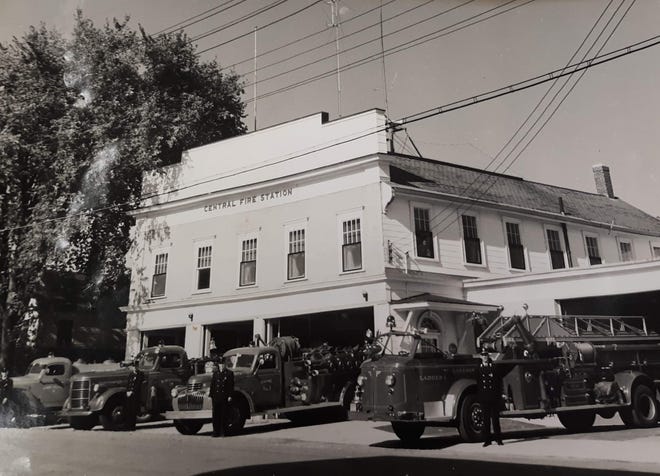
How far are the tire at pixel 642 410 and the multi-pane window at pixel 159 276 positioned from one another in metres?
16.9

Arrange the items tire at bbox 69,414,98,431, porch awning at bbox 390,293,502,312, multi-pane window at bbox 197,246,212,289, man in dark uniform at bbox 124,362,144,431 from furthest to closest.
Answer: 1. multi-pane window at bbox 197,246,212,289
2. porch awning at bbox 390,293,502,312
3. tire at bbox 69,414,98,431
4. man in dark uniform at bbox 124,362,144,431

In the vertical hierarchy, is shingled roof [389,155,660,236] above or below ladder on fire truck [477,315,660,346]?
above

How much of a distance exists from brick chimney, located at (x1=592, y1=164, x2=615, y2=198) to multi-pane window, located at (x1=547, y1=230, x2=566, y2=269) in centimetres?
980

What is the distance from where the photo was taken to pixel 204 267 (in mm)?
20781

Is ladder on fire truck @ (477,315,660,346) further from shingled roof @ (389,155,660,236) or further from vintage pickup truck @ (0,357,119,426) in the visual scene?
vintage pickup truck @ (0,357,119,426)

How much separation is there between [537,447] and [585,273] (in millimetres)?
9678

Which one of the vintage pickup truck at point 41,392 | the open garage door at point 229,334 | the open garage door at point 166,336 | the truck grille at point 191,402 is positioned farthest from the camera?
the open garage door at point 166,336

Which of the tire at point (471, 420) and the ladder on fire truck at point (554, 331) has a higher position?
the ladder on fire truck at point (554, 331)

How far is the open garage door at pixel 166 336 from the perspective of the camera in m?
21.8

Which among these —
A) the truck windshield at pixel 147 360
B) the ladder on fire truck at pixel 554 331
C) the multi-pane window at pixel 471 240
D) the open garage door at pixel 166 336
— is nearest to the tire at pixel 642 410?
the ladder on fire truck at pixel 554 331

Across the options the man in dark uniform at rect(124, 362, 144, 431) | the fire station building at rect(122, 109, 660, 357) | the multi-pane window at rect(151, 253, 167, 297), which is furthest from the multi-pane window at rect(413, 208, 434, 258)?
the multi-pane window at rect(151, 253, 167, 297)

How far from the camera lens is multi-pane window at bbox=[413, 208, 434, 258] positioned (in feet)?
58.9

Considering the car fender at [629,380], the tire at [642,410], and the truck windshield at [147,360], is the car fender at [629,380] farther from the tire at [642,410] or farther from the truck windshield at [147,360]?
the truck windshield at [147,360]

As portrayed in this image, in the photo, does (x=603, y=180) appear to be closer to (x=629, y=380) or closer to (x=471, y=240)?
(x=471, y=240)
